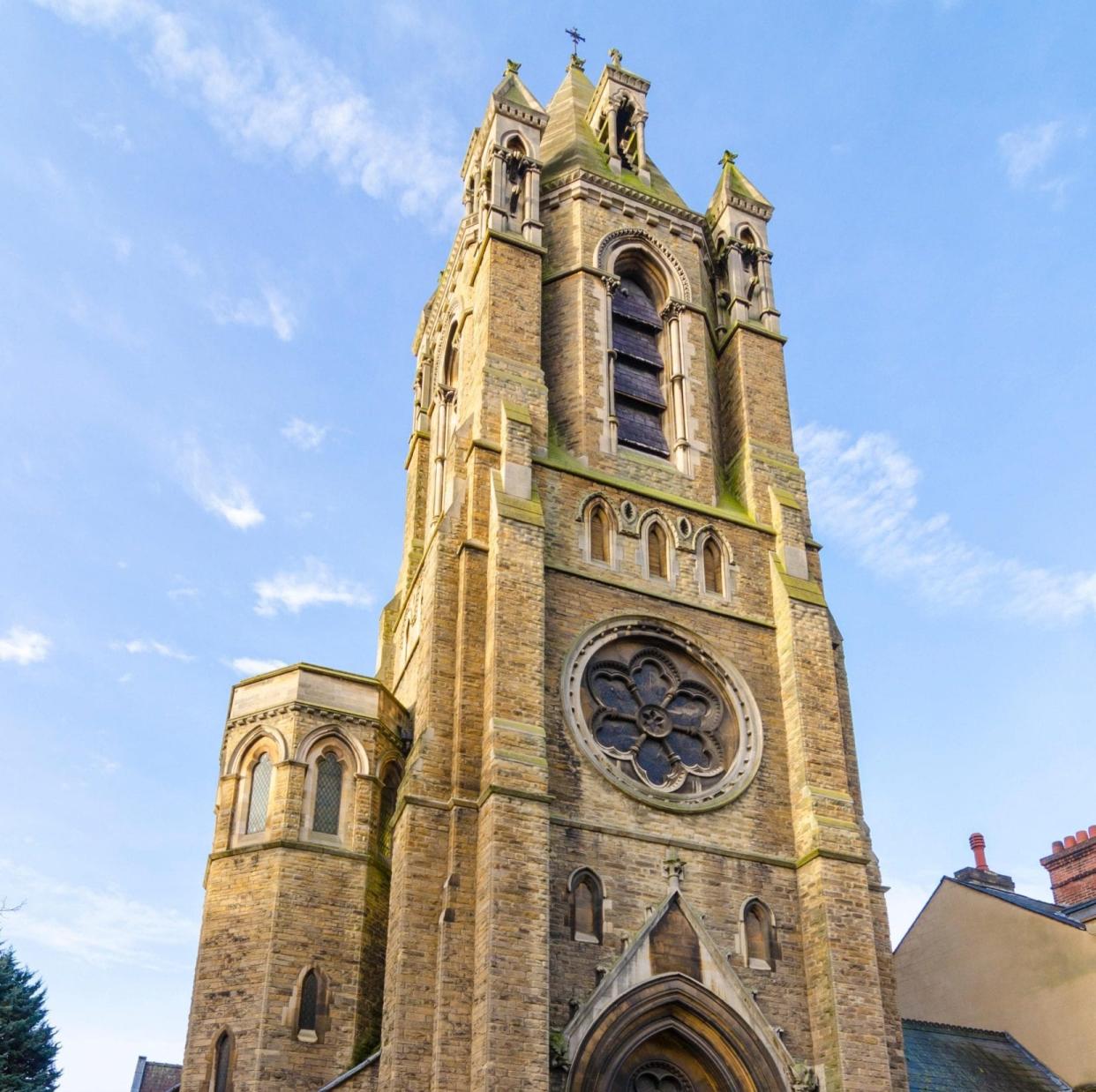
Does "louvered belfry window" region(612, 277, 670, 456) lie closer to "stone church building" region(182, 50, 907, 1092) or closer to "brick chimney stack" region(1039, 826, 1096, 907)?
"stone church building" region(182, 50, 907, 1092)

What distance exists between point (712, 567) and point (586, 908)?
24.6 feet

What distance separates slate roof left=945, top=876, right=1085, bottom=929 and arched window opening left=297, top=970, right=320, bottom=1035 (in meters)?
15.0

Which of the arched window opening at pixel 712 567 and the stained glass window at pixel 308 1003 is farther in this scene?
the arched window opening at pixel 712 567

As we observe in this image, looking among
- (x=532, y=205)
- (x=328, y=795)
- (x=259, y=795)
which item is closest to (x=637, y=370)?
(x=532, y=205)

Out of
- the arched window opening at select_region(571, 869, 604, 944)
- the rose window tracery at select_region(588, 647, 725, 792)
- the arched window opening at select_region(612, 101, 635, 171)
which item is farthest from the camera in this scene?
the arched window opening at select_region(612, 101, 635, 171)

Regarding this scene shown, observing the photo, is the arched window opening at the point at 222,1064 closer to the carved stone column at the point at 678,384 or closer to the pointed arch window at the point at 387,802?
the pointed arch window at the point at 387,802

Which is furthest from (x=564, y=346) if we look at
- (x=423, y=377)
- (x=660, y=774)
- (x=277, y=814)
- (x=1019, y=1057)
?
(x=1019, y=1057)

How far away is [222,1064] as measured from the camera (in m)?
18.9

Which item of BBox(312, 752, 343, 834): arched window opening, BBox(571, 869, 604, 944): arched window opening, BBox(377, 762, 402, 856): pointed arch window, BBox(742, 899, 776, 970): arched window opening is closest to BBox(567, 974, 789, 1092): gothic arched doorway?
BBox(571, 869, 604, 944): arched window opening

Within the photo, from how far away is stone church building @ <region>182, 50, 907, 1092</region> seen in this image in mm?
18422

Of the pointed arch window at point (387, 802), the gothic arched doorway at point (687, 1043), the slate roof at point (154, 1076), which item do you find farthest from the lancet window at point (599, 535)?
the slate roof at point (154, 1076)

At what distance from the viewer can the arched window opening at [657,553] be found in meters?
23.7

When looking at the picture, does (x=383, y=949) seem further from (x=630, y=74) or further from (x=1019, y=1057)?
(x=630, y=74)

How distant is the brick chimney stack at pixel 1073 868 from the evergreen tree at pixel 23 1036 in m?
21.3
